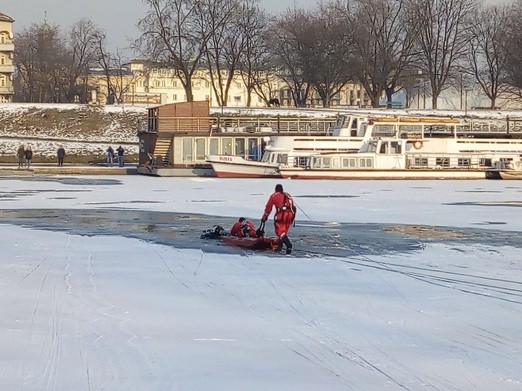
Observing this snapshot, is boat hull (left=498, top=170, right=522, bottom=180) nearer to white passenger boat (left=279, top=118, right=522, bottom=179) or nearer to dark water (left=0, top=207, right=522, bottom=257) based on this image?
white passenger boat (left=279, top=118, right=522, bottom=179)

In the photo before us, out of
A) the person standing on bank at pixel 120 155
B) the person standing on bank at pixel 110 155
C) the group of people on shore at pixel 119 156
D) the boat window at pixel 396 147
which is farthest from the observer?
the person standing on bank at pixel 110 155

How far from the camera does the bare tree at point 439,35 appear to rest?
7969 centimetres

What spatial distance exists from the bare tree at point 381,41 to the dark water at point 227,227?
179 feet

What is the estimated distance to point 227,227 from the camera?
920 inches

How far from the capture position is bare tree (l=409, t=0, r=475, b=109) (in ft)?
261

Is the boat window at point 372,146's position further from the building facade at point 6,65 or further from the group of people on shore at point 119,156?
the building facade at point 6,65

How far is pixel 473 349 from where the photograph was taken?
413 inches

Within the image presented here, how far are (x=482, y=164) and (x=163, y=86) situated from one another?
350 ft

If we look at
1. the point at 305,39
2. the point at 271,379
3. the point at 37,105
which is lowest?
the point at 271,379

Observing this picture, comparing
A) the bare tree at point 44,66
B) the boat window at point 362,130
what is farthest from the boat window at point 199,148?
the bare tree at point 44,66

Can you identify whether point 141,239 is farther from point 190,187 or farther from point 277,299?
point 190,187

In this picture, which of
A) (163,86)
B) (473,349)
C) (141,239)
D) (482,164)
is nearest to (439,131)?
(482,164)

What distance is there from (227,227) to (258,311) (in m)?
10.9

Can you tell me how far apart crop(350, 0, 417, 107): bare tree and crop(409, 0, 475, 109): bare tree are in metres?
1.10
